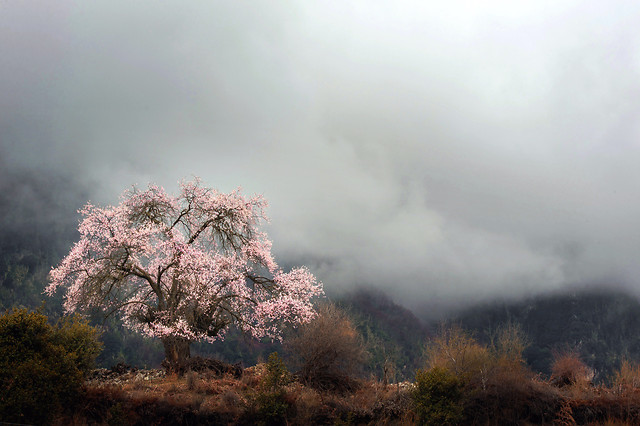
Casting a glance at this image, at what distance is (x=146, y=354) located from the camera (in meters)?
110

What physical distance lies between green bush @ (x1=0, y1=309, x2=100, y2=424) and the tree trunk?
5.86 metres

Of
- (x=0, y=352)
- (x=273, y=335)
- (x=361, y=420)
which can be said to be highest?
(x=273, y=335)

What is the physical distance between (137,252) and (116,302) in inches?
141

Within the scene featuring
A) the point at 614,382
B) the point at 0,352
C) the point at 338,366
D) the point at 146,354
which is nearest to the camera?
the point at 0,352

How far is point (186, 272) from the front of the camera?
2333cm

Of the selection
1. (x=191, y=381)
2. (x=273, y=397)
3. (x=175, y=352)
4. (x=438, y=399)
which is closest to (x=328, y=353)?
(x=273, y=397)

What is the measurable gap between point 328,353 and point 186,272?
8.38 m

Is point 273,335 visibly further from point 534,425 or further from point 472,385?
point 534,425

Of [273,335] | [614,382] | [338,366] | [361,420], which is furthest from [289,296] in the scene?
[614,382]

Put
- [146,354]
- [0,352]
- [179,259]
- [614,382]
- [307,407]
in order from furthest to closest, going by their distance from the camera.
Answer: [146,354] → [179,259] → [614,382] → [307,407] → [0,352]

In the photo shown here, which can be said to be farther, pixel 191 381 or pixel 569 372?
pixel 569 372

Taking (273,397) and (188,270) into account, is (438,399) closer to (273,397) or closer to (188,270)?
(273,397)

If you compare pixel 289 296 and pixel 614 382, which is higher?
pixel 289 296

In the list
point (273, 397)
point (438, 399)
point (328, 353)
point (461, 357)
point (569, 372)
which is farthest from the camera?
point (569, 372)
